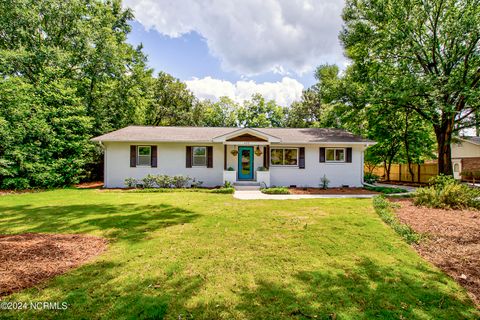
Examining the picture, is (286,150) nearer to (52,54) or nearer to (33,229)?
(33,229)

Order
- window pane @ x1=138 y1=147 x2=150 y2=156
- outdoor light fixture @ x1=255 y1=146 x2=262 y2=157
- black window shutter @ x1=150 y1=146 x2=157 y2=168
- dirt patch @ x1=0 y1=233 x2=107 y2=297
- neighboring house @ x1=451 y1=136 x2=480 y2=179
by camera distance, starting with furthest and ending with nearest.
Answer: neighboring house @ x1=451 y1=136 x2=480 y2=179 → outdoor light fixture @ x1=255 y1=146 x2=262 y2=157 → window pane @ x1=138 y1=147 x2=150 y2=156 → black window shutter @ x1=150 y1=146 x2=157 y2=168 → dirt patch @ x1=0 y1=233 x2=107 y2=297

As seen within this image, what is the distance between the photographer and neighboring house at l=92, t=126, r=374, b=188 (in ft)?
46.3

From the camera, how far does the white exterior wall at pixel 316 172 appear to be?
14.8 m

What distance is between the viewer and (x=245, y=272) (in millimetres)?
3766

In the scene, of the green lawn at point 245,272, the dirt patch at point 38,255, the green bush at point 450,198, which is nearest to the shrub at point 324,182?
the green bush at point 450,198

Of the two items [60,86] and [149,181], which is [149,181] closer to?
[149,181]

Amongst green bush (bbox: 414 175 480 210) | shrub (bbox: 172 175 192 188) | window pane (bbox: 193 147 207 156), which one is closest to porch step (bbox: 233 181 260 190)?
window pane (bbox: 193 147 207 156)

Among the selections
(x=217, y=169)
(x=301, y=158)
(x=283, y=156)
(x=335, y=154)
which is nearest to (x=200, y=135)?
(x=217, y=169)

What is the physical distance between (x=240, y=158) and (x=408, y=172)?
1433 centimetres

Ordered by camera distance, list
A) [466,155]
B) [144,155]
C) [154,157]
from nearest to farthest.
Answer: [154,157] < [144,155] < [466,155]

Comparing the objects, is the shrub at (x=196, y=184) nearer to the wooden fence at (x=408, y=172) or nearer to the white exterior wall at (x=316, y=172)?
the white exterior wall at (x=316, y=172)

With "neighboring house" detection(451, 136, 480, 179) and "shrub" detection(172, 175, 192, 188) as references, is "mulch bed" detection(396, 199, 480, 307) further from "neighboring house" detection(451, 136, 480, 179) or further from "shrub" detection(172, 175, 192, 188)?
"neighboring house" detection(451, 136, 480, 179)

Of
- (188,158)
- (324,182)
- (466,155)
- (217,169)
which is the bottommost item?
(324,182)

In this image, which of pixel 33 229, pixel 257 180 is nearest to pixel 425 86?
pixel 257 180
